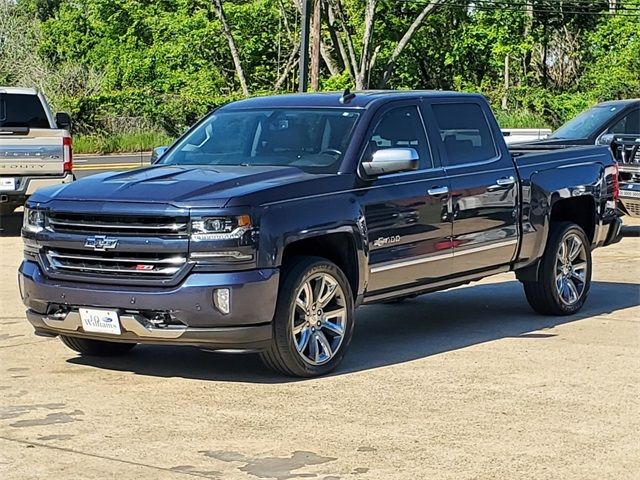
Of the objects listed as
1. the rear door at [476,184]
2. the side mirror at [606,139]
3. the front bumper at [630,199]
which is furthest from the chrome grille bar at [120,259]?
the side mirror at [606,139]

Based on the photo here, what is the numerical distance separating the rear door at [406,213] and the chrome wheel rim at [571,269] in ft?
5.55

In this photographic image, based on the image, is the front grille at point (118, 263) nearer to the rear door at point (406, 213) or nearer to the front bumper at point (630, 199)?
the rear door at point (406, 213)

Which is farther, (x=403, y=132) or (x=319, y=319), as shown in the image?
(x=403, y=132)

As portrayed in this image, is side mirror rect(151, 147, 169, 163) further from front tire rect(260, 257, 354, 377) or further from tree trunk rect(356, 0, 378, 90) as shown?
tree trunk rect(356, 0, 378, 90)

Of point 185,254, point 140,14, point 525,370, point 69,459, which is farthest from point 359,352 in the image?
point 140,14

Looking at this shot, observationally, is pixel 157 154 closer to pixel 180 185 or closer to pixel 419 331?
pixel 180 185

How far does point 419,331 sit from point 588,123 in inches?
362

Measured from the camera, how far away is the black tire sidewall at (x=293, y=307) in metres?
7.90

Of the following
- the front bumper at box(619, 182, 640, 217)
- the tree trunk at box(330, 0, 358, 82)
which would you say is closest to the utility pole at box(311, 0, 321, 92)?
the tree trunk at box(330, 0, 358, 82)

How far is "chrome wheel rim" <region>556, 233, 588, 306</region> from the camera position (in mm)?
10727

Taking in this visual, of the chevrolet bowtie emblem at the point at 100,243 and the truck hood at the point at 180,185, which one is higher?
the truck hood at the point at 180,185

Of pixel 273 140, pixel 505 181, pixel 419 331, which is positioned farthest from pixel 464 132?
pixel 273 140

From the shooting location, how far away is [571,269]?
35.7 feet

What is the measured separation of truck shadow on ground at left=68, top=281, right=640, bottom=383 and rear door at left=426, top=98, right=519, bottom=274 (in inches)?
23.9
